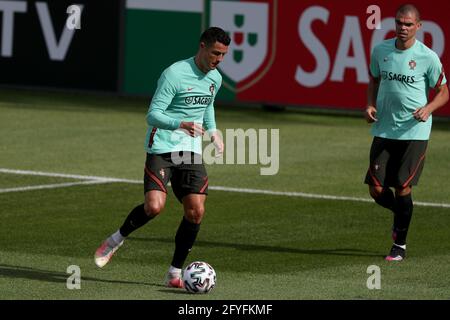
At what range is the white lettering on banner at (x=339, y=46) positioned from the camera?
85.5 feet

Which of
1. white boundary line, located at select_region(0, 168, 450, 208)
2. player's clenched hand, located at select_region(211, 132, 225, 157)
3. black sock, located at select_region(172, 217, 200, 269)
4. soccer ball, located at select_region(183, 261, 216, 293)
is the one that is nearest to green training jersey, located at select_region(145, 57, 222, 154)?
player's clenched hand, located at select_region(211, 132, 225, 157)

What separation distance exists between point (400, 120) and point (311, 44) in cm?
1157

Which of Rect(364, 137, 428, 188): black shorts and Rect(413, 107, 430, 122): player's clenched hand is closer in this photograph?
Rect(413, 107, 430, 122): player's clenched hand

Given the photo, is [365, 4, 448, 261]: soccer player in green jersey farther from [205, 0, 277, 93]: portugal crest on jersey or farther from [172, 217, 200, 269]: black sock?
[205, 0, 277, 93]: portugal crest on jersey

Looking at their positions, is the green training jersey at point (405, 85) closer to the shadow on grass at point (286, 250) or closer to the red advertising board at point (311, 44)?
the shadow on grass at point (286, 250)

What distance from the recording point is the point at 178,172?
1323 cm

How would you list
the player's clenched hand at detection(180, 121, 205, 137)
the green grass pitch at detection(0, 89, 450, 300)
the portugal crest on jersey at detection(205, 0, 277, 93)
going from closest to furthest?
the player's clenched hand at detection(180, 121, 205, 137), the green grass pitch at detection(0, 89, 450, 300), the portugal crest on jersey at detection(205, 0, 277, 93)

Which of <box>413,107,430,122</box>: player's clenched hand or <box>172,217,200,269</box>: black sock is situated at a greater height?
<box>413,107,430,122</box>: player's clenched hand

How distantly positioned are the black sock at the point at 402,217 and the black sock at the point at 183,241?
2779mm

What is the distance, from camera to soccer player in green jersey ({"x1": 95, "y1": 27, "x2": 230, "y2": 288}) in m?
13.0

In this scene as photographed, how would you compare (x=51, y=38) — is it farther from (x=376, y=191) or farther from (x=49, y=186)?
(x=376, y=191)

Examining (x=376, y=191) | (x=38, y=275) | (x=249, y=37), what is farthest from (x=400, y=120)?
(x=249, y=37)

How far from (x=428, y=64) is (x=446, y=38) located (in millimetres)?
10718
